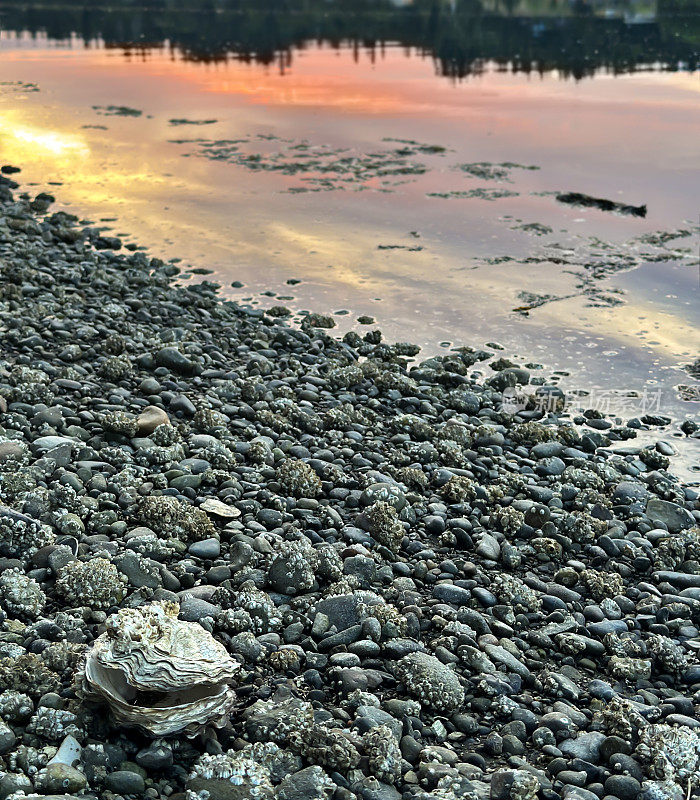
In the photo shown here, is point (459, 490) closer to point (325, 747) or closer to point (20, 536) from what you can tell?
point (325, 747)

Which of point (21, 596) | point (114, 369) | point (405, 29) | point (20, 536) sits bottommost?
point (21, 596)

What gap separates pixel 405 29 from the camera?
3441 cm

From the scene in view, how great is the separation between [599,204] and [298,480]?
9279 mm

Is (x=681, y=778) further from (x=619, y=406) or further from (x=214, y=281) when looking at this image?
(x=214, y=281)

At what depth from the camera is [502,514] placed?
5473mm

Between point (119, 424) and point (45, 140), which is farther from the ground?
point (45, 140)

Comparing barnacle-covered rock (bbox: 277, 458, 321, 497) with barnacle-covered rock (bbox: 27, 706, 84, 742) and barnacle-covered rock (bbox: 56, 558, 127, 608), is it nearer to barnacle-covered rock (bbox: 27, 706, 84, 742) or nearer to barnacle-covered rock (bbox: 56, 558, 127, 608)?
barnacle-covered rock (bbox: 56, 558, 127, 608)

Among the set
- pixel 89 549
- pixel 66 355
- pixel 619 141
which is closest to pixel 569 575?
pixel 89 549

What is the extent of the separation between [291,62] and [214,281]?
19.2 metres

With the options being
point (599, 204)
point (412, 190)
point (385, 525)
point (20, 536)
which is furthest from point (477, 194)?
point (20, 536)

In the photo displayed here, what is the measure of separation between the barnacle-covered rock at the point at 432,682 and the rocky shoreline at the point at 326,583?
1 cm

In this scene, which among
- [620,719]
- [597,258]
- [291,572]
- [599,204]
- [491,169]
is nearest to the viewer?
[620,719]

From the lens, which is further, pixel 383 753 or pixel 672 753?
pixel 672 753

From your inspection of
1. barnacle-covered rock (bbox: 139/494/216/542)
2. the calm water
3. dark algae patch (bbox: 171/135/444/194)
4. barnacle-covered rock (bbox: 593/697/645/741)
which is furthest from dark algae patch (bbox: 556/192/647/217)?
barnacle-covered rock (bbox: 593/697/645/741)
